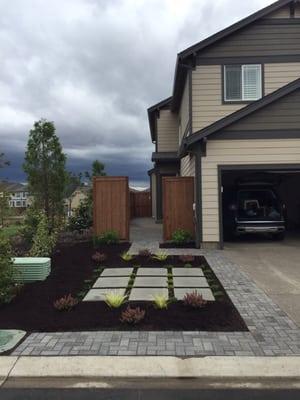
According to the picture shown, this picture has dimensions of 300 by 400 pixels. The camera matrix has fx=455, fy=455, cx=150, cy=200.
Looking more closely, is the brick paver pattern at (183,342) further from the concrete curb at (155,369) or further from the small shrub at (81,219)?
the small shrub at (81,219)

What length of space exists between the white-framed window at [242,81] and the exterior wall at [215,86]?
0.76 feet

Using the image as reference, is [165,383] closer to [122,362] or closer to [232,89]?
[122,362]

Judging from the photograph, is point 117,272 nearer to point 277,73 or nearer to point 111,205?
point 111,205

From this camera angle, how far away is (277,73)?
50.7ft

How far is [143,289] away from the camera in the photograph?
8.09 m

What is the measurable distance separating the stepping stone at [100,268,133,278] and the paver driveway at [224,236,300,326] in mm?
2541

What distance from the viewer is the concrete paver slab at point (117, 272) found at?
9568 millimetres

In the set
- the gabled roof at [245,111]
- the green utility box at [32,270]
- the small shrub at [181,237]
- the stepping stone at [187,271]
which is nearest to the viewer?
the green utility box at [32,270]

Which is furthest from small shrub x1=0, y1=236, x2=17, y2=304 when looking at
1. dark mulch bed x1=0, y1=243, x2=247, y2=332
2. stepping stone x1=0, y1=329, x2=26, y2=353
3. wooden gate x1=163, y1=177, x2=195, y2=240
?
wooden gate x1=163, y1=177, x2=195, y2=240

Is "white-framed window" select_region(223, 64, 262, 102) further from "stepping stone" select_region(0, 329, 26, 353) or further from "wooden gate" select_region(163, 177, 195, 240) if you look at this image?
"stepping stone" select_region(0, 329, 26, 353)

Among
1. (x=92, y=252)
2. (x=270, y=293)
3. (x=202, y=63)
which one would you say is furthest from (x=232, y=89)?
(x=270, y=293)

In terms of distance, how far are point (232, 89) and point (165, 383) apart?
12.6 metres

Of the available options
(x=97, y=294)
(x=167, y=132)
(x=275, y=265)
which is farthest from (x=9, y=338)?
(x=167, y=132)

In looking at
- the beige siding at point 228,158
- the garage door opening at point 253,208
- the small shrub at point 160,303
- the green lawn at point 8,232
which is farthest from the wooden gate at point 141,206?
the small shrub at point 160,303
